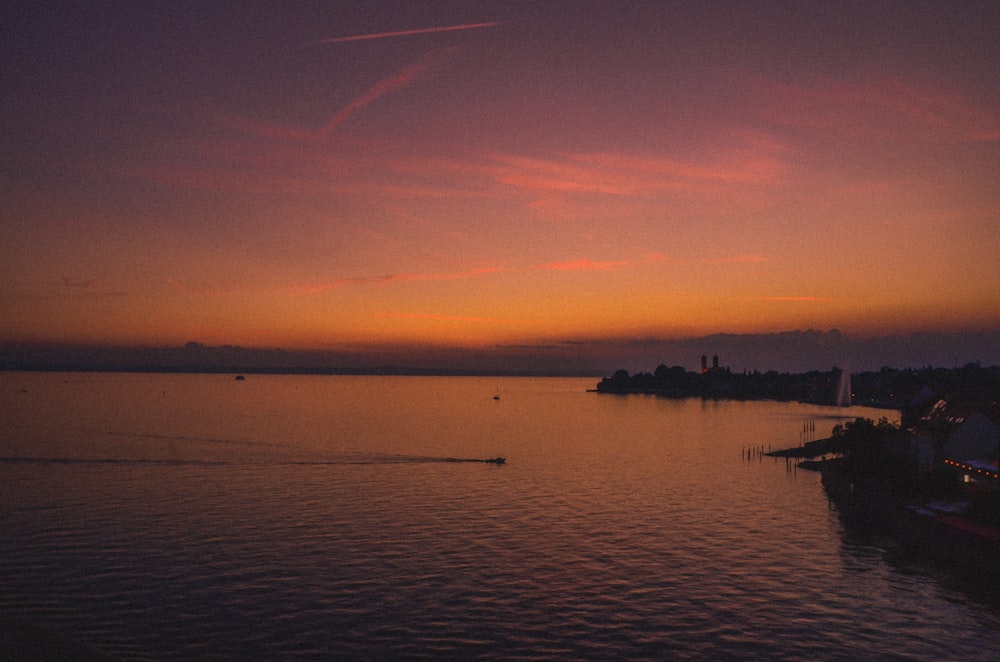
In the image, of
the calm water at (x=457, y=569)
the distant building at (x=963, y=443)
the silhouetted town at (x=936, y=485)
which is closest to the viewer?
the calm water at (x=457, y=569)

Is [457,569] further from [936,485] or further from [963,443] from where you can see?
[963,443]

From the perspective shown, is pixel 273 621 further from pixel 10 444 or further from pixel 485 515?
pixel 10 444

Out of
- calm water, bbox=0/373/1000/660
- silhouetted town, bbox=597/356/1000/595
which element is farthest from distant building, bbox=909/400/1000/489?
calm water, bbox=0/373/1000/660

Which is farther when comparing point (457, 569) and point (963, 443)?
point (963, 443)

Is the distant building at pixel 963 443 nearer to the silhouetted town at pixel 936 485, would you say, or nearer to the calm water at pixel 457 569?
the silhouetted town at pixel 936 485

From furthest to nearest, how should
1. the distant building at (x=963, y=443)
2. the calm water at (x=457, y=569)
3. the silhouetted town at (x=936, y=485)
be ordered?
the distant building at (x=963, y=443), the silhouetted town at (x=936, y=485), the calm water at (x=457, y=569)

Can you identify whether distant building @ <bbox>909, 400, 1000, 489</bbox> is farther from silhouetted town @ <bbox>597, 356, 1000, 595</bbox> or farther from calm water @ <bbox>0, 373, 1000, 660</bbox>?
calm water @ <bbox>0, 373, 1000, 660</bbox>

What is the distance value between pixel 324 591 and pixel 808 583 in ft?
116

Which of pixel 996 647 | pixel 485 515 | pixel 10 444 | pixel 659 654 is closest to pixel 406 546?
pixel 485 515

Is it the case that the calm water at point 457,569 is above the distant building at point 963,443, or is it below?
below

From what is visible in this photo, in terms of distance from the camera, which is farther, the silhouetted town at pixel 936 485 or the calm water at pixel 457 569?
the silhouetted town at pixel 936 485

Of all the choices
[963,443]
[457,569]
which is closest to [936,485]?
[963,443]

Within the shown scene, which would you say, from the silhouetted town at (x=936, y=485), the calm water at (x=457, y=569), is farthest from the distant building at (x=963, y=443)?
the calm water at (x=457, y=569)

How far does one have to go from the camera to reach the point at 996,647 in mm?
42562
